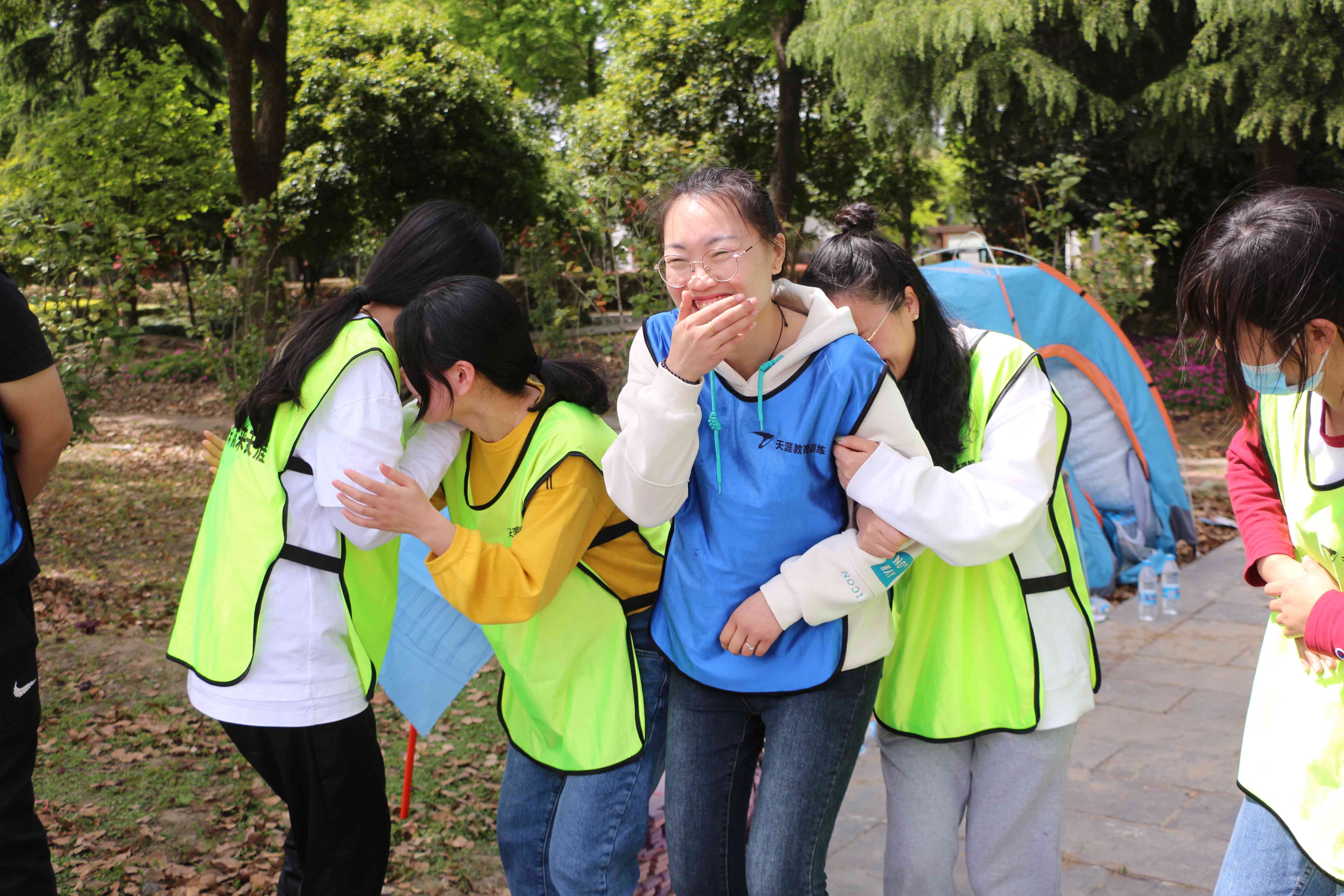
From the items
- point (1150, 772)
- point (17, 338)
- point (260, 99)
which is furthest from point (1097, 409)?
point (260, 99)

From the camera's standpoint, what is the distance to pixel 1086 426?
641 cm

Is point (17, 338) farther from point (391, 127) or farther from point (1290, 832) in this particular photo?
point (391, 127)

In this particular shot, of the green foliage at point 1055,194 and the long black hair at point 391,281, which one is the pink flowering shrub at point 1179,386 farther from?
the long black hair at point 391,281

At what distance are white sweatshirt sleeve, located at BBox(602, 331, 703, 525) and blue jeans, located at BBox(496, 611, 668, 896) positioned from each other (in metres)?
0.44

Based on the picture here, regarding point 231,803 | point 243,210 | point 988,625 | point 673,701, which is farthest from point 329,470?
point 243,210

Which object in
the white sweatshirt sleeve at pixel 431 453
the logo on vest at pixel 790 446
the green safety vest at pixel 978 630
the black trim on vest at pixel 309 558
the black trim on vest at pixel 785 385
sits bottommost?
the green safety vest at pixel 978 630

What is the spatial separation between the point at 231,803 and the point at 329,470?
229 centimetres

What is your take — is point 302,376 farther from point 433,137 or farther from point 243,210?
point 433,137

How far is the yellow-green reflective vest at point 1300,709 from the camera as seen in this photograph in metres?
1.67

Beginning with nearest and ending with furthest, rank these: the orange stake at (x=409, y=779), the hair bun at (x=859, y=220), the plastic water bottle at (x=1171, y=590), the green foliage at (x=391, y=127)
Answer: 1. the hair bun at (x=859, y=220)
2. the orange stake at (x=409, y=779)
3. the plastic water bottle at (x=1171, y=590)
4. the green foliage at (x=391, y=127)

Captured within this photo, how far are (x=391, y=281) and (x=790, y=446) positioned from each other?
91 centimetres

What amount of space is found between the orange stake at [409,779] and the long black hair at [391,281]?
161 centimetres

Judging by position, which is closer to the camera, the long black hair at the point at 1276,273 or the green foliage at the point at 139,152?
the long black hair at the point at 1276,273

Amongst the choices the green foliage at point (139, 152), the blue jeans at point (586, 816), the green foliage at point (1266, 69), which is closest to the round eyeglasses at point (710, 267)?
the blue jeans at point (586, 816)
